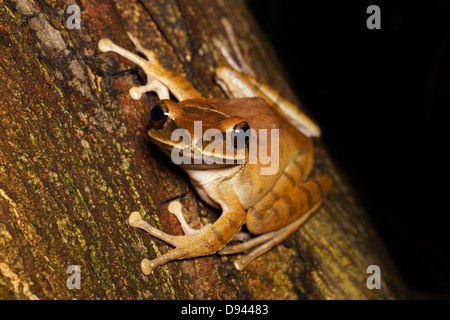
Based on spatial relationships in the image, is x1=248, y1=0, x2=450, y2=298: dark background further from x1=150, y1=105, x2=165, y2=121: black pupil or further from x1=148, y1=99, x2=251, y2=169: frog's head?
x1=150, y1=105, x2=165, y2=121: black pupil

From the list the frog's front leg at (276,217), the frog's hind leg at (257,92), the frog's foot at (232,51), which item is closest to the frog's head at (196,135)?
the frog's front leg at (276,217)

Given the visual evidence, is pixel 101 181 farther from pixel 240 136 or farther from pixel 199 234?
pixel 240 136

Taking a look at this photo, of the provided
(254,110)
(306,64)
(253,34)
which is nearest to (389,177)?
(306,64)

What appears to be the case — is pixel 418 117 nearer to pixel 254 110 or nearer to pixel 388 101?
pixel 388 101

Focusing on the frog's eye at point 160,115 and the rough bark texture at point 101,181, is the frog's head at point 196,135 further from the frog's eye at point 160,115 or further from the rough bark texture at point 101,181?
the rough bark texture at point 101,181

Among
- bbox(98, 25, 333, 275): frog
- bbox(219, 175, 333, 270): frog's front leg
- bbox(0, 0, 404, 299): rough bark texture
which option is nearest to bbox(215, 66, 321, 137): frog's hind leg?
bbox(98, 25, 333, 275): frog

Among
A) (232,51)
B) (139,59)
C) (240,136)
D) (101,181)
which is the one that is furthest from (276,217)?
(232,51)
